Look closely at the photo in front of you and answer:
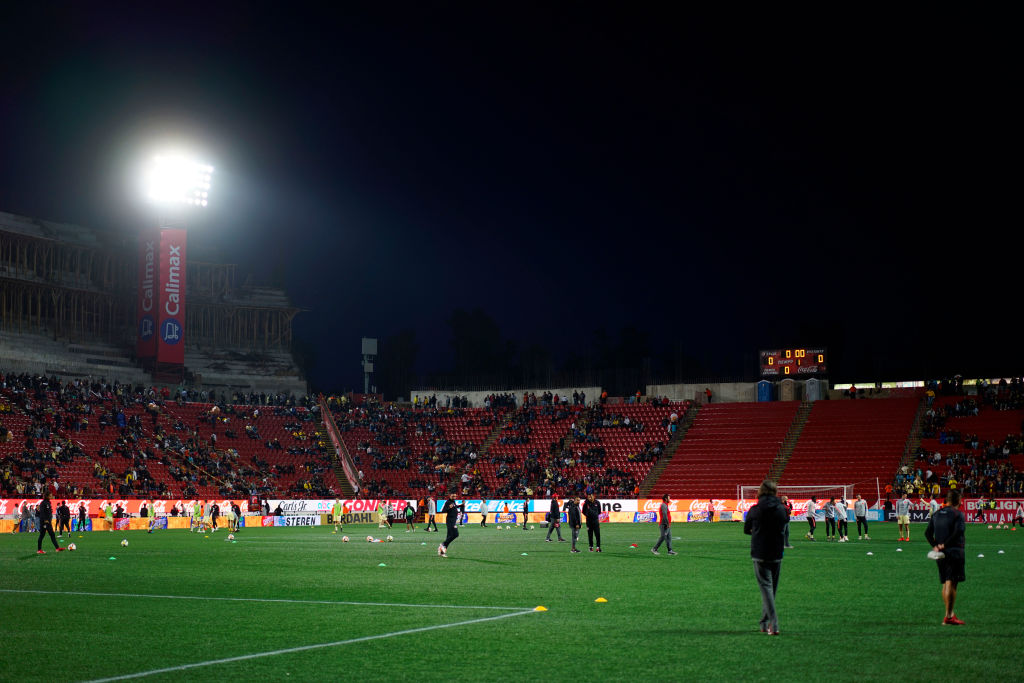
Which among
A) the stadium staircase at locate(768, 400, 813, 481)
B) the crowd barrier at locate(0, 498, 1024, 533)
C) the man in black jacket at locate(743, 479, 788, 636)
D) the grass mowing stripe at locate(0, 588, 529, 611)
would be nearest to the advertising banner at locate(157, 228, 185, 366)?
the crowd barrier at locate(0, 498, 1024, 533)

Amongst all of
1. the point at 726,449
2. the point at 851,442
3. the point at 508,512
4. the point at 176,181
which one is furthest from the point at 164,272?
the point at 851,442

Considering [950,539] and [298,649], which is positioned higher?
[950,539]

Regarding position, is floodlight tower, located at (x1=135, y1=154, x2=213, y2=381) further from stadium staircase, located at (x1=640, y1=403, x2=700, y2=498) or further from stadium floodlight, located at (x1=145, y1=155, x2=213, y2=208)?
stadium staircase, located at (x1=640, y1=403, x2=700, y2=498)

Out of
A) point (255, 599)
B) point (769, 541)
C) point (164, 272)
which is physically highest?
point (164, 272)

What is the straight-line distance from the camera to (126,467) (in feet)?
214

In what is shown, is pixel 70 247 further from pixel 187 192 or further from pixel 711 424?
pixel 711 424

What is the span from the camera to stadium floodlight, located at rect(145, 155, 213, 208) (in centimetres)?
8106

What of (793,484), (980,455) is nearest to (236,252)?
(793,484)

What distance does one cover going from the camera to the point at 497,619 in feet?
54.2

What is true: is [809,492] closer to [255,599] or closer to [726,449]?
[726,449]

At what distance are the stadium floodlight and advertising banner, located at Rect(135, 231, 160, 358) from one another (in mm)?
3177

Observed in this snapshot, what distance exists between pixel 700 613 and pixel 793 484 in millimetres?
54482

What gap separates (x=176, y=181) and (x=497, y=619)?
7191 centimetres

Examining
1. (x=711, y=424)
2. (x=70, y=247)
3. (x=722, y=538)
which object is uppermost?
(x=70, y=247)
